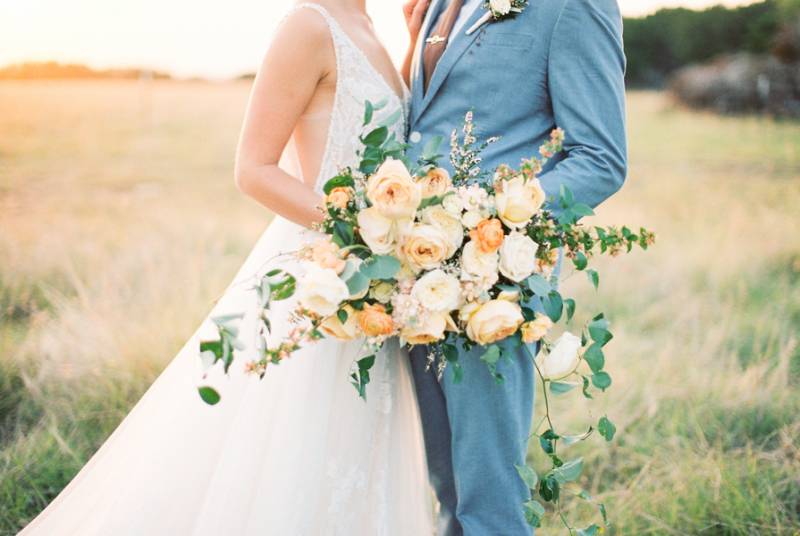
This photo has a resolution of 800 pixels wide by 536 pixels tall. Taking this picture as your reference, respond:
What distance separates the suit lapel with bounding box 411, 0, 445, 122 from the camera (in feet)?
6.73

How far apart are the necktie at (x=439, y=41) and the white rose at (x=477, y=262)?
724mm

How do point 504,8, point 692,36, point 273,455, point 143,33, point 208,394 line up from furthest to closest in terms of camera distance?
point 692,36 < point 143,33 < point 273,455 < point 504,8 < point 208,394

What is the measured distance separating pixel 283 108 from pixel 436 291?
2.52ft

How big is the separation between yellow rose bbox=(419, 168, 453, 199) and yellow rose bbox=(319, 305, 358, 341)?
29cm

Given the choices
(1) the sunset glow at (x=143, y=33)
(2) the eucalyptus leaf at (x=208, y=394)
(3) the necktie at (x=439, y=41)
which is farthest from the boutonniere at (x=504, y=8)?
(1) the sunset glow at (x=143, y=33)

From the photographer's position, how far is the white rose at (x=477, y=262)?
1.48 meters

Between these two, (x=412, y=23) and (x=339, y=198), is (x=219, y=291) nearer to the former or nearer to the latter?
(x=412, y=23)

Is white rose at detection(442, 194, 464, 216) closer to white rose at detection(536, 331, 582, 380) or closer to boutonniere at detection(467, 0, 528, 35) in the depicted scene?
white rose at detection(536, 331, 582, 380)

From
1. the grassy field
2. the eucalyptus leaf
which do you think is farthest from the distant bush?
the eucalyptus leaf

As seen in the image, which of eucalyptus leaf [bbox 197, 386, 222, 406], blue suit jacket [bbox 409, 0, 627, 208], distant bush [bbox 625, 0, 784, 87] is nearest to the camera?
eucalyptus leaf [bbox 197, 386, 222, 406]

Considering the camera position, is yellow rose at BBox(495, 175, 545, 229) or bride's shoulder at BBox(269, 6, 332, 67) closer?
yellow rose at BBox(495, 175, 545, 229)

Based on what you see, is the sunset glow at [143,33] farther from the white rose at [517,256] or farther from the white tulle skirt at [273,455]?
the white rose at [517,256]

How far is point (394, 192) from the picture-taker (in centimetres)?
138

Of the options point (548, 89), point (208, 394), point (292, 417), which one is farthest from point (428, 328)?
point (548, 89)
